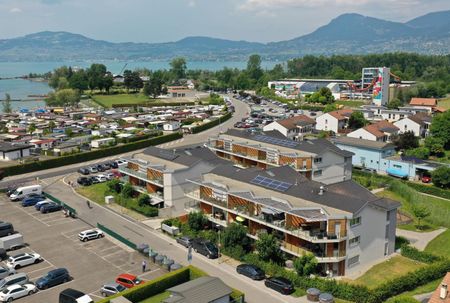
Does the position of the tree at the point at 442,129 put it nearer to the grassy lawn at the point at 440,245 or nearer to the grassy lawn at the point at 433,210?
the grassy lawn at the point at 433,210

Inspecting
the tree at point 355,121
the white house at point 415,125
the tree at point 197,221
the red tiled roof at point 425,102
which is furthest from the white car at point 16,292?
the red tiled roof at point 425,102

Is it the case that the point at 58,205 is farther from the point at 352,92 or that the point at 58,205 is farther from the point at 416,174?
the point at 352,92

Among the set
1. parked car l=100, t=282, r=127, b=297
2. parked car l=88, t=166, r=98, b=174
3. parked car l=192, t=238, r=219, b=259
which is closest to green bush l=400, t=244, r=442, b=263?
parked car l=192, t=238, r=219, b=259

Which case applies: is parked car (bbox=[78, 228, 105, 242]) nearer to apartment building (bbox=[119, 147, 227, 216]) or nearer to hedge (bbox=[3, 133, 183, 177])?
apartment building (bbox=[119, 147, 227, 216])

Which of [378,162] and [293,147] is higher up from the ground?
[293,147]

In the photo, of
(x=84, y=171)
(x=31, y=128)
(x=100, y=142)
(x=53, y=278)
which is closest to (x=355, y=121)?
(x=100, y=142)

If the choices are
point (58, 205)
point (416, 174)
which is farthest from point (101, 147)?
point (416, 174)

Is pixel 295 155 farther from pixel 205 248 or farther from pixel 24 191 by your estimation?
pixel 24 191
